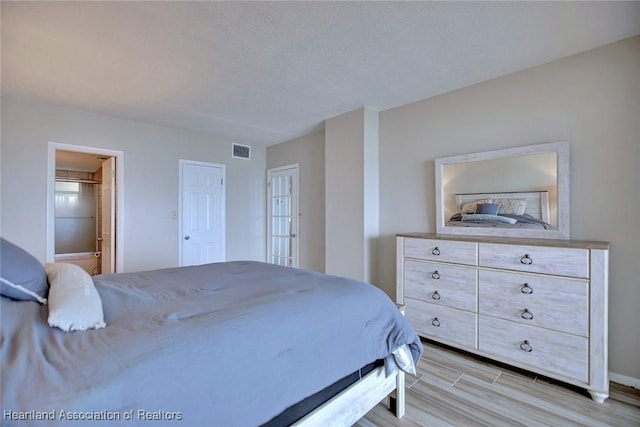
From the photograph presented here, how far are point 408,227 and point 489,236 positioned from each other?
0.87 metres

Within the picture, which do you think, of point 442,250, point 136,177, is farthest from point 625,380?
point 136,177

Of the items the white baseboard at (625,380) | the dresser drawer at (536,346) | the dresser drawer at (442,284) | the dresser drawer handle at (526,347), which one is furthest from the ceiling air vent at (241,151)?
the white baseboard at (625,380)

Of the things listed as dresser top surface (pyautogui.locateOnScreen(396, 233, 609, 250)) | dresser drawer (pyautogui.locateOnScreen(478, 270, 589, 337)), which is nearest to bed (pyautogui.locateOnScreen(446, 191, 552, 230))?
dresser top surface (pyautogui.locateOnScreen(396, 233, 609, 250))

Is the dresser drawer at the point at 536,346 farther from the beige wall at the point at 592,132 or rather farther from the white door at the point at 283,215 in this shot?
the white door at the point at 283,215

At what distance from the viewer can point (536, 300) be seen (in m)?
2.12

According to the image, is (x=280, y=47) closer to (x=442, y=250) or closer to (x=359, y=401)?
(x=442, y=250)

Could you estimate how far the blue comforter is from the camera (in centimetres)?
76

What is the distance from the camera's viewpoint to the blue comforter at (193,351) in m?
0.76

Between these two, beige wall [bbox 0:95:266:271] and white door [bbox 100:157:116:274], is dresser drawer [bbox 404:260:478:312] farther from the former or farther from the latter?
white door [bbox 100:157:116:274]

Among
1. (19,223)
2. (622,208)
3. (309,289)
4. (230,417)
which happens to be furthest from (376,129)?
(19,223)

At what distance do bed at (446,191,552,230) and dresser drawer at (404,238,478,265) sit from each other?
0.39 metres

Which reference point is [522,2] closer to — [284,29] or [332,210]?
[284,29]

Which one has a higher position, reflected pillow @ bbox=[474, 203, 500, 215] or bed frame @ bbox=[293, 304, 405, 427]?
reflected pillow @ bbox=[474, 203, 500, 215]

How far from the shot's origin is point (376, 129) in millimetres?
3555
